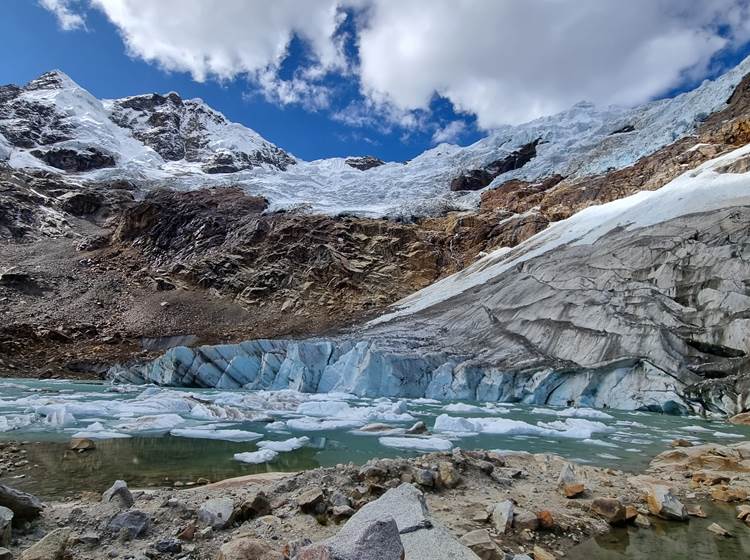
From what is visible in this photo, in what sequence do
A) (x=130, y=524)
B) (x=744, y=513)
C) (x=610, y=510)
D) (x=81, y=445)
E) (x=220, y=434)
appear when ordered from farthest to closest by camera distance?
(x=220, y=434) → (x=81, y=445) → (x=744, y=513) → (x=610, y=510) → (x=130, y=524)

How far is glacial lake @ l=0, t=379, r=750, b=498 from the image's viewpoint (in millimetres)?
6938

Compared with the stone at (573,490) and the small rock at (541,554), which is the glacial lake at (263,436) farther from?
the small rock at (541,554)

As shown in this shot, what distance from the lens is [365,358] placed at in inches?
877

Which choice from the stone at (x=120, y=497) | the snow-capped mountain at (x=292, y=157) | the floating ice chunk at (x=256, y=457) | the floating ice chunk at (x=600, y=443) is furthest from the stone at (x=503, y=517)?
the snow-capped mountain at (x=292, y=157)

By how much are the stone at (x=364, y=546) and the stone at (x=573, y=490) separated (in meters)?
3.28

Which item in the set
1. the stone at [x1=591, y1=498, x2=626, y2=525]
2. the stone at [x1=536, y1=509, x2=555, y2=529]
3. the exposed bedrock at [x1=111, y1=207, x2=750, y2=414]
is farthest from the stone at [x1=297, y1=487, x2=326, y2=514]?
the exposed bedrock at [x1=111, y1=207, x2=750, y2=414]

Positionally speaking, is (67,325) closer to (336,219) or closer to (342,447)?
A: (336,219)

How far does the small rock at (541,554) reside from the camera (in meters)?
3.63

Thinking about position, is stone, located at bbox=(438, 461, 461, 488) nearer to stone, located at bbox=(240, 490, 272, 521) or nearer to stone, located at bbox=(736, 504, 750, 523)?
stone, located at bbox=(240, 490, 272, 521)

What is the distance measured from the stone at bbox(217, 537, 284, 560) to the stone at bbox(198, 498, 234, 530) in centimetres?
70

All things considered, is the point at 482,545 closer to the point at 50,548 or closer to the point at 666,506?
the point at 666,506

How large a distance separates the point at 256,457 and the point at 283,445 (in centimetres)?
109

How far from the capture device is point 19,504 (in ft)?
12.6

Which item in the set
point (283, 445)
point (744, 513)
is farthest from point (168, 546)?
point (744, 513)
